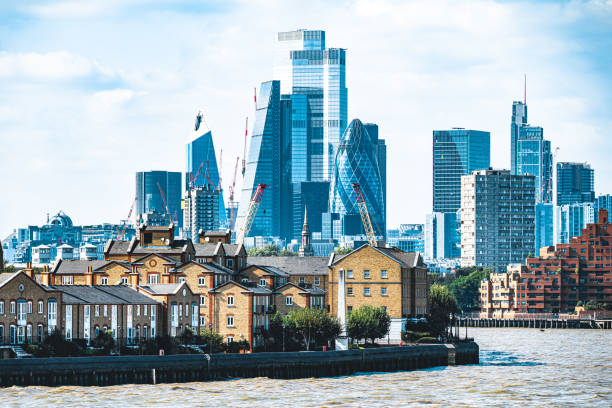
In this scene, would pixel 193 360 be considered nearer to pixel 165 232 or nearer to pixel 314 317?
pixel 314 317

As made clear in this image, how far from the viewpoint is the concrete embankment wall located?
118 meters

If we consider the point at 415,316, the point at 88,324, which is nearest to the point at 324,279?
the point at 415,316

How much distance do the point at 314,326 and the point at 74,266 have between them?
36866 millimetres

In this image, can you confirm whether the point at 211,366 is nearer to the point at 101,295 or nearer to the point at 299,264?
the point at 101,295

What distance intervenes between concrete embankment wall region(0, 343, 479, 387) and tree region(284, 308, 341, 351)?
7642 mm

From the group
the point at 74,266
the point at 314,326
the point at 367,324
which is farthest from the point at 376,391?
the point at 74,266

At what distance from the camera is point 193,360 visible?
129750mm

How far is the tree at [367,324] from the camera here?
526 ft

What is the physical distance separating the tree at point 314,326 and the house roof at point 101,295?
18.0m

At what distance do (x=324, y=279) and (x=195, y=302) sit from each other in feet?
128

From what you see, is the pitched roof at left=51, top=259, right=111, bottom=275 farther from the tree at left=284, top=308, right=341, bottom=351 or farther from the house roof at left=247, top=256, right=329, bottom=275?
the house roof at left=247, top=256, right=329, bottom=275

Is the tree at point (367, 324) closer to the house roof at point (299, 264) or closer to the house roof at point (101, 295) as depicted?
the house roof at point (299, 264)

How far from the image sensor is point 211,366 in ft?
431

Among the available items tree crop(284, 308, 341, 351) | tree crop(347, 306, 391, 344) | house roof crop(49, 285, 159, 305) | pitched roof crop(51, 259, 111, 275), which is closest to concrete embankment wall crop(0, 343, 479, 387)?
tree crop(284, 308, 341, 351)
